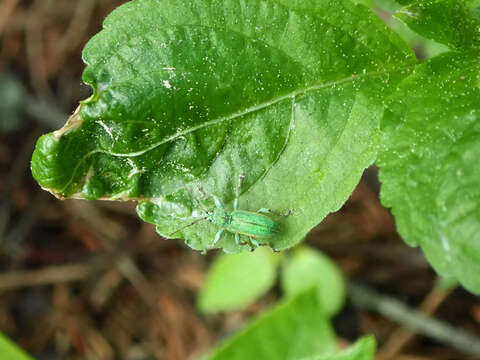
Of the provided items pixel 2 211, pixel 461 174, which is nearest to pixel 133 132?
pixel 461 174

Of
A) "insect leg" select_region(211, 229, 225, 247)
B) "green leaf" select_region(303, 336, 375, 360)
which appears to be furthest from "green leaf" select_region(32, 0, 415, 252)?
"green leaf" select_region(303, 336, 375, 360)

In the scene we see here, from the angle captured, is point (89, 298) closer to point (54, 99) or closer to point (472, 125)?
point (54, 99)

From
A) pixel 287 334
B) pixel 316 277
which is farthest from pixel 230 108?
pixel 316 277

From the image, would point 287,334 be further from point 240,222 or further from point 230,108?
point 230,108

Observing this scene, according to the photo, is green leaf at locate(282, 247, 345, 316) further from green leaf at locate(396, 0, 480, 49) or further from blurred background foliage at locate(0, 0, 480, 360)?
green leaf at locate(396, 0, 480, 49)

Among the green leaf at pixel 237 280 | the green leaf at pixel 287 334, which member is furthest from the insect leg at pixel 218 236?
the green leaf at pixel 237 280
